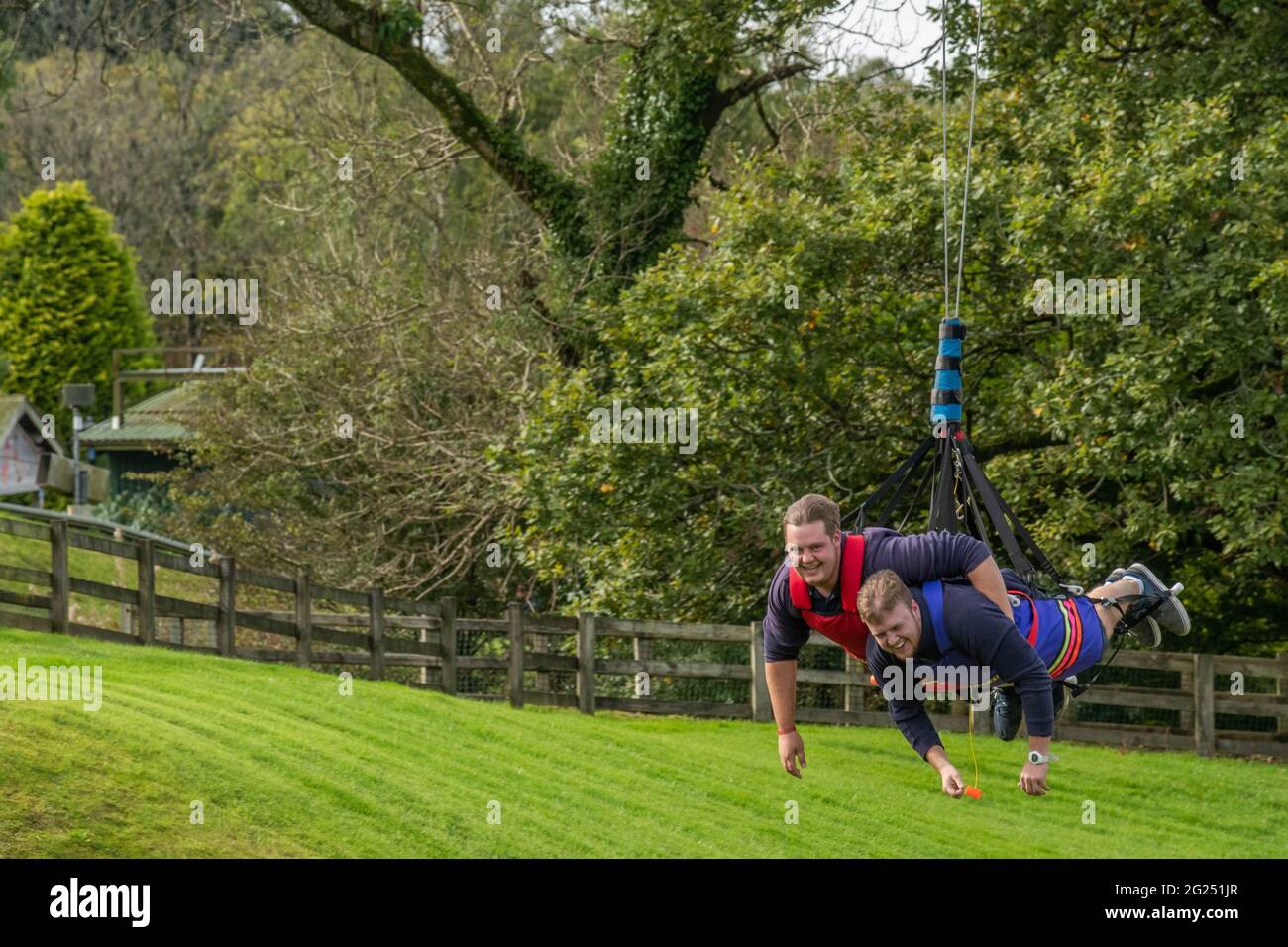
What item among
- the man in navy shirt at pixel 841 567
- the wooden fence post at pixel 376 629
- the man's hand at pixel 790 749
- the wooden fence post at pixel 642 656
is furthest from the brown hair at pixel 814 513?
the wooden fence post at pixel 642 656

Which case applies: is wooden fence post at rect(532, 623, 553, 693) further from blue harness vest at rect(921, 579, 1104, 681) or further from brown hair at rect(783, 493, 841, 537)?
brown hair at rect(783, 493, 841, 537)

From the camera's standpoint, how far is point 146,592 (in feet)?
54.8

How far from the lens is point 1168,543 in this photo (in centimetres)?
1650

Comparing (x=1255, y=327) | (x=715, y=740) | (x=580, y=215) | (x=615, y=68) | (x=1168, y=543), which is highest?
(x=615, y=68)

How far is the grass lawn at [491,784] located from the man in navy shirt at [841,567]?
468 cm

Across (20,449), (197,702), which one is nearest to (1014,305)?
(197,702)

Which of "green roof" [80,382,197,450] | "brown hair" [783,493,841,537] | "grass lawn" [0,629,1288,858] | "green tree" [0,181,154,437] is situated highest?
"green tree" [0,181,154,437]

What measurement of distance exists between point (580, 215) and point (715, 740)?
818 centimetres

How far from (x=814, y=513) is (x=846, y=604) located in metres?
0.45

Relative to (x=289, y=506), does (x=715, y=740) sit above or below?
below

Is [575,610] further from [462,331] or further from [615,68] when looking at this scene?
[615,68]

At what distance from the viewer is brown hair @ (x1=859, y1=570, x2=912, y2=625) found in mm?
6305

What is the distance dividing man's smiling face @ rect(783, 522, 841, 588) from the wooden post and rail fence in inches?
430

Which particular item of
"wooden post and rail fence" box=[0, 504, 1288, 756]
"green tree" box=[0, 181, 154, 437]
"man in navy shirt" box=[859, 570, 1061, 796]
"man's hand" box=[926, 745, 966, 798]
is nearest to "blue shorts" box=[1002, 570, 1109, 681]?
"man in navy shirt" box=[859, 570, 1061, 796]
